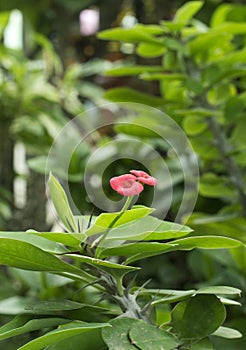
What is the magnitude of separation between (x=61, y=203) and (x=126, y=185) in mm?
44

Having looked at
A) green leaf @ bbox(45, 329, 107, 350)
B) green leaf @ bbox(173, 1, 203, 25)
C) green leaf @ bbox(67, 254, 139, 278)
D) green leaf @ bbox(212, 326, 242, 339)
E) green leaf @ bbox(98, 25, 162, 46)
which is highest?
green leaf @ bbox(173, 1, 203, 25)

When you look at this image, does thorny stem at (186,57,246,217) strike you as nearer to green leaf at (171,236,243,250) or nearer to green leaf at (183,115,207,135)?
green leaf at (183,115,207,135)

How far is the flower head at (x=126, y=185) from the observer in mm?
369

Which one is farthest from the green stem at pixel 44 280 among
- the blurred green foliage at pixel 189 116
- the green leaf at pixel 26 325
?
the green leaf at pixel 26 325


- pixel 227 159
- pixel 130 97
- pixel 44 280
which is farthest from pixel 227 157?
pixel 44 280

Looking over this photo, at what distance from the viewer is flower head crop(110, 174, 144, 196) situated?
37cm

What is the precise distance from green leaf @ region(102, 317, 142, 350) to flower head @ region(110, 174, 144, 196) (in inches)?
3.1

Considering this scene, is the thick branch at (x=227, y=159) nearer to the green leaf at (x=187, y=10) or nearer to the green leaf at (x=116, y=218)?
the green leaf at (x=187, y=10)

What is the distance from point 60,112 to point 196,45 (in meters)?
0.39

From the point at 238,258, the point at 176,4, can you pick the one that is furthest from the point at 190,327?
the point at 176,4

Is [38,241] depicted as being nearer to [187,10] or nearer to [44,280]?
[44,280]

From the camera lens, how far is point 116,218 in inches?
14.5

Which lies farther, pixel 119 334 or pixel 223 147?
pixel 223 147

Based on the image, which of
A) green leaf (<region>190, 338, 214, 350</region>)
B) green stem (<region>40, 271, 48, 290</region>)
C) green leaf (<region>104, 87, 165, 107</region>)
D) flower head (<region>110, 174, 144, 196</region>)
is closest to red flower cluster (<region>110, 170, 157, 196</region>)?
flower head (<region>110, 174, 144, 196</region>)
